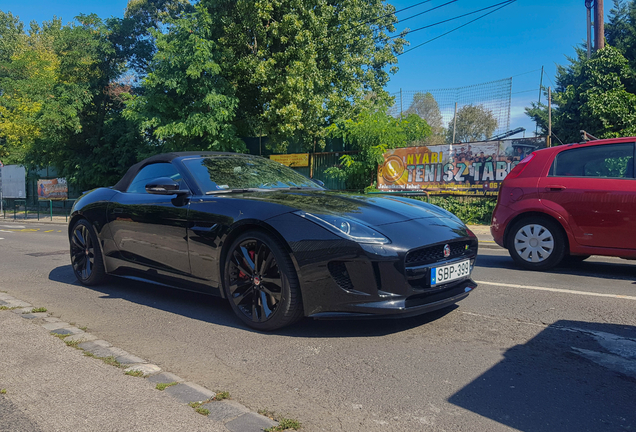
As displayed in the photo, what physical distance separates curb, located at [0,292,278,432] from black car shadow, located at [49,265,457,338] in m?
0.92

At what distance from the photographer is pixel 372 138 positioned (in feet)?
53.6

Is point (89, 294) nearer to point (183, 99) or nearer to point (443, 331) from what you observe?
point (443, 331)

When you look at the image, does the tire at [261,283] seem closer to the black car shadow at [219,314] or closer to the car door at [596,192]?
the black car shadow at [219,314]

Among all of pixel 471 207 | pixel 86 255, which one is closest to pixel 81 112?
pixel 471 207

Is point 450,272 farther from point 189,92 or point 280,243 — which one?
point 189,92

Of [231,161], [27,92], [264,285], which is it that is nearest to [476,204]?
[231,161]

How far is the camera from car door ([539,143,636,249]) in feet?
19.2

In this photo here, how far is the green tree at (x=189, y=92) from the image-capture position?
18953 mm

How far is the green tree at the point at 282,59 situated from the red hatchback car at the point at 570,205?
42.1 feet

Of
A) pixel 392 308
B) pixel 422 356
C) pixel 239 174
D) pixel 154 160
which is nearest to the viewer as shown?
pixel 422 356

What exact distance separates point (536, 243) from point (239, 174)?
4006 mm

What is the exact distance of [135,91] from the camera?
101 ft

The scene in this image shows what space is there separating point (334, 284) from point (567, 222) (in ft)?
13.2

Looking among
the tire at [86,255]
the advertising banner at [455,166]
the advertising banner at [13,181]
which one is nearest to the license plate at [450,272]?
the tire at [86,255]
